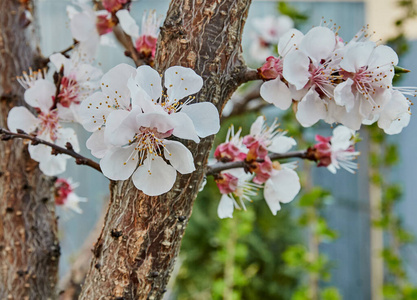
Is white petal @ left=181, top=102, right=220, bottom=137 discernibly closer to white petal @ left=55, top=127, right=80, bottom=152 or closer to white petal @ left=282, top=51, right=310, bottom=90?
white petal @ left=282, top=51, right=310, bottom=90

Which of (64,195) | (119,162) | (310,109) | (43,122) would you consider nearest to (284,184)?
(310,109)

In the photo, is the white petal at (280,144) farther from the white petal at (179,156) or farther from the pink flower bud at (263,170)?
the white petal at (179,156)

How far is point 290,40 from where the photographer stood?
511mm

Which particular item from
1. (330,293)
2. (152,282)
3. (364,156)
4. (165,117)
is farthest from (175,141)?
(364,156)

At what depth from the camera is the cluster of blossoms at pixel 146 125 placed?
43cm

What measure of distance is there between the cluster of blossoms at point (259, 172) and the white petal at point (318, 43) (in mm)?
152

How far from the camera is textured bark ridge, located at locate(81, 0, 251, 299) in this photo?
506 mm

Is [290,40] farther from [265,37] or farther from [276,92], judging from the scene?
[265,37]

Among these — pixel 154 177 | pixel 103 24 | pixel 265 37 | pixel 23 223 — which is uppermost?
pixel 265 37

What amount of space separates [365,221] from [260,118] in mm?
2551

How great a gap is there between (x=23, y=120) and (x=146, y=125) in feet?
0.98

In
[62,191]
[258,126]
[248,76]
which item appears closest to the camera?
[248,76]

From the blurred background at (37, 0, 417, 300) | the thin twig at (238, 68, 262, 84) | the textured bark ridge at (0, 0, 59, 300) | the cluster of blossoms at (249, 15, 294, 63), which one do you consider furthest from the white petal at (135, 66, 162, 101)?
the blurred background at (37, 0, 417, 300)

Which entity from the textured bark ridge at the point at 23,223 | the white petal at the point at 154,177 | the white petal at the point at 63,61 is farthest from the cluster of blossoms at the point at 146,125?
the textured bark ridge at the point at 23,223
